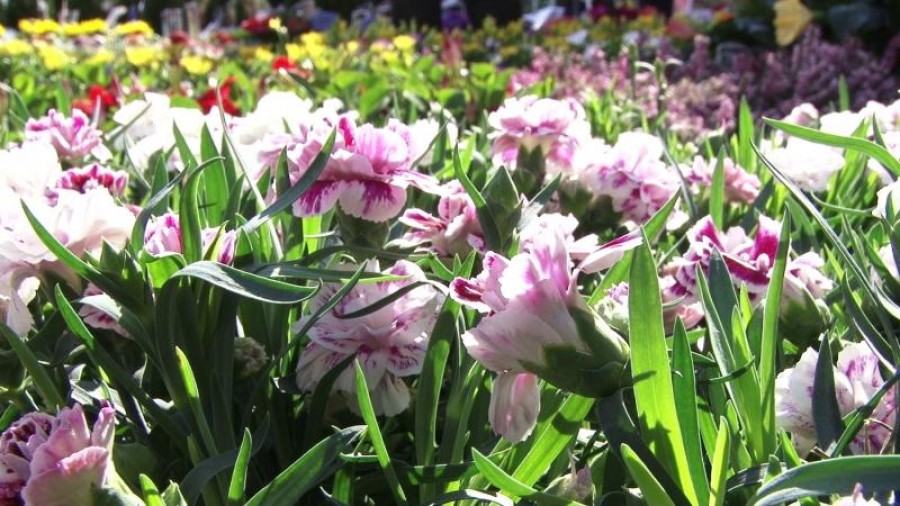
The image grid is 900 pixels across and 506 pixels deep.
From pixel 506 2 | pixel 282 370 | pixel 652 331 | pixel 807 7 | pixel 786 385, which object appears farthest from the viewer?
pixel 506 2

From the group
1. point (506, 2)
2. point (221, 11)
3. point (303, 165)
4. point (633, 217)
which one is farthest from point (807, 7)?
point (221, 11)

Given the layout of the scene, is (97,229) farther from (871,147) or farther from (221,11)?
(221,11)

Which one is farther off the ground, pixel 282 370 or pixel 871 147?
pixel 871 147

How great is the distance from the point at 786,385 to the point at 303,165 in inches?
17.5

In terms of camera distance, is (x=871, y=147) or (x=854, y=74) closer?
(x=871, y=147)

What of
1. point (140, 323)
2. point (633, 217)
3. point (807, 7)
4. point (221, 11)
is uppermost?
point (140, 323)

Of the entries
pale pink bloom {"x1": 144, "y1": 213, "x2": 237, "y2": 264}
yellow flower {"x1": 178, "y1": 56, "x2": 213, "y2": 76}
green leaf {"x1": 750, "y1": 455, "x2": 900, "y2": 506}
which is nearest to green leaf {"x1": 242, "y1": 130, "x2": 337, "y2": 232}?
pale pink bloom {"x1": 144, "y1": 213, "x2": 237, "y2": 264}

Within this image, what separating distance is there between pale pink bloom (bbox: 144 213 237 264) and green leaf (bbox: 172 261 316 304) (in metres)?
0.07

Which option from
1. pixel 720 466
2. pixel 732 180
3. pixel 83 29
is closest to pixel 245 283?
pixel 720 466

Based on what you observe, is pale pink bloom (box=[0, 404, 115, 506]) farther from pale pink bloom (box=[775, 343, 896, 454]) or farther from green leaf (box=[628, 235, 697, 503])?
pale pink bloom (box=[775, 343, 896, 454])

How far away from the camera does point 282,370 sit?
0.94 meters

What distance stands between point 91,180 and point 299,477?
2.05 ft

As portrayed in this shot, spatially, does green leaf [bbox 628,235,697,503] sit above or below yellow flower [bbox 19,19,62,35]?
above

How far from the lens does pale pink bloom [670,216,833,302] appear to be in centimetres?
89
